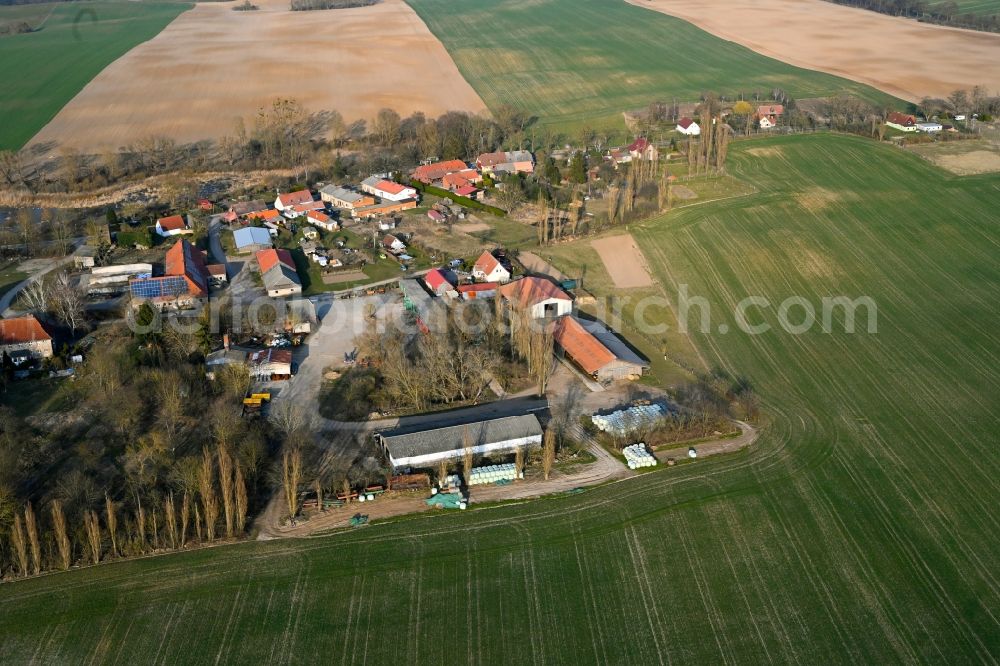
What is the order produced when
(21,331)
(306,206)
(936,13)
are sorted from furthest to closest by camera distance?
(936,13), (306,206), (21,331)

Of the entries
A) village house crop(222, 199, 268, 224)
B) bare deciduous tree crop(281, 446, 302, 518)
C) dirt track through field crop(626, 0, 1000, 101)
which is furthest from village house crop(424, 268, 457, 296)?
dirt track through field crop(626, 0, 1000, 101)

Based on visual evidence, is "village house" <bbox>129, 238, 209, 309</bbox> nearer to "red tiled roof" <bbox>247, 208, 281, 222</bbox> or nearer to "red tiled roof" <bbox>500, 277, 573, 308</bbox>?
"red tiled roof" <bbox>247, 208, 281, 222</bbox>

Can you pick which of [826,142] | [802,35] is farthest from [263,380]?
[802,35]

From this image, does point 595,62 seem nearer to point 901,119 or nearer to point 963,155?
point 901,119

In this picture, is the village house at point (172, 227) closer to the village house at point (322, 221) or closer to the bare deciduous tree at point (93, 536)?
the village house at point (322, 221)

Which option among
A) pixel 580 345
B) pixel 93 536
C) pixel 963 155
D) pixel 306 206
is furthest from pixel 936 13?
pixel 93 536
